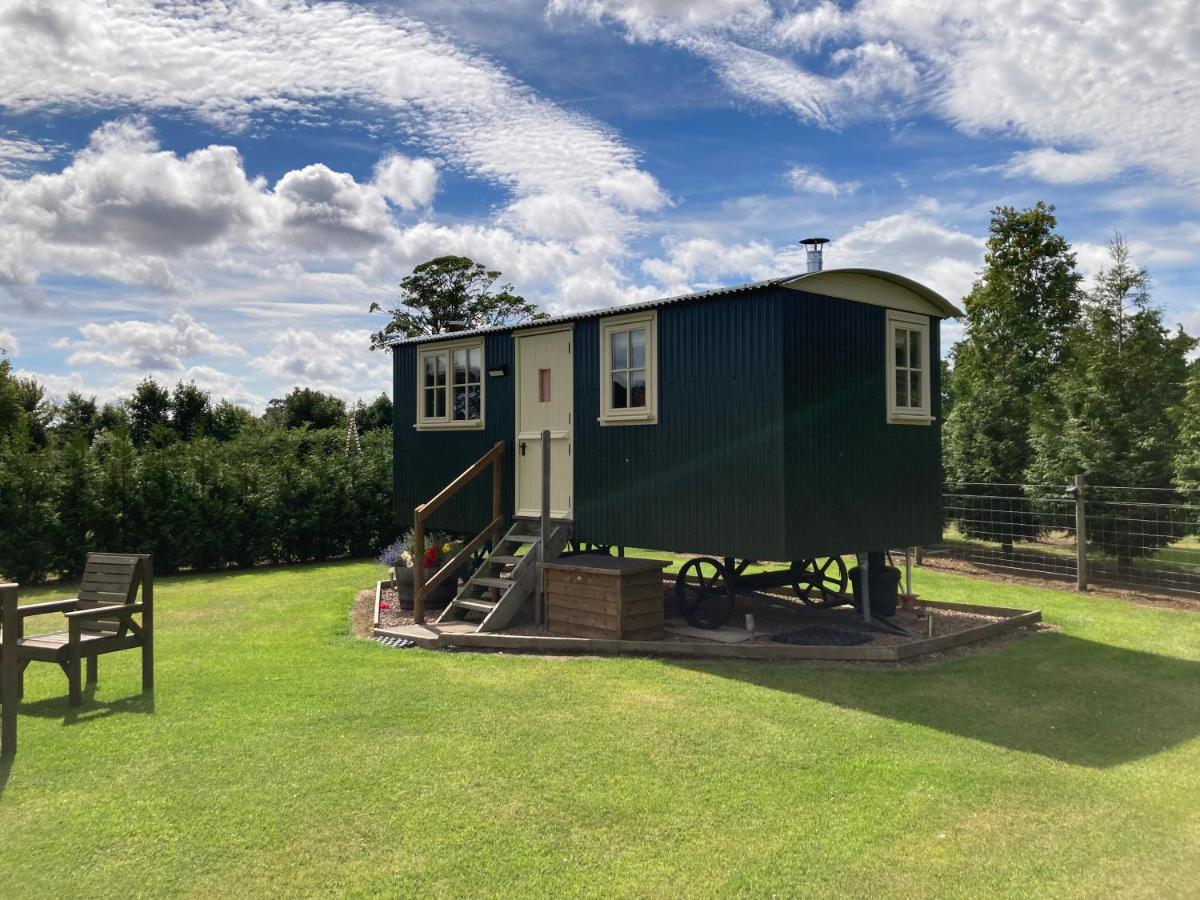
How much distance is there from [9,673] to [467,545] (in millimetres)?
5079

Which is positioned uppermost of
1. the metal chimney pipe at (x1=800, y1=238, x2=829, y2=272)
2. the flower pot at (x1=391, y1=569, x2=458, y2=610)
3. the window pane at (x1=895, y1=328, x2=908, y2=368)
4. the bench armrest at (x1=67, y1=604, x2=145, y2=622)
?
the metal chimney pipe at (x1=800, y1=238, x2=829, y2=272)

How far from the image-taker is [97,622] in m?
6.87

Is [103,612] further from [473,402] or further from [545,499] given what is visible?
[473,402]

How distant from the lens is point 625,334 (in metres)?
9.40

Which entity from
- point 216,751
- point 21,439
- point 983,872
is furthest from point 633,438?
point 21,439

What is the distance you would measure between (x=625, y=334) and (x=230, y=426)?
2455 cm

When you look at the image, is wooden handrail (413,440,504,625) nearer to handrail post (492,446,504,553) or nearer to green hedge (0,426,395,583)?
handrail post (492,446,504,553)

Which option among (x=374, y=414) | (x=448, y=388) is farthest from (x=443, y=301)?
(x=448, y=388)

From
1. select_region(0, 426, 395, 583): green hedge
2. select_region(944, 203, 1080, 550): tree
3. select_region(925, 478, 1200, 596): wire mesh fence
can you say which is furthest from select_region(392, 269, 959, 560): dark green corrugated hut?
select_region(944, 203, 1080, 550): tree

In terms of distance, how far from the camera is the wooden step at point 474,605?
9.24 metres

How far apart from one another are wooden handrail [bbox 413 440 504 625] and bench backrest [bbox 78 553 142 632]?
3.09 meters

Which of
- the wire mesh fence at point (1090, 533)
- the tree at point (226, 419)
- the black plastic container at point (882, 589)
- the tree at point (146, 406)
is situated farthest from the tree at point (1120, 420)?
the tree at point (146, 406)

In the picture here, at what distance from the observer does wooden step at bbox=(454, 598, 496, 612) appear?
9.24 meters

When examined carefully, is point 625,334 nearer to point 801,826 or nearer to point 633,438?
point 633,438
